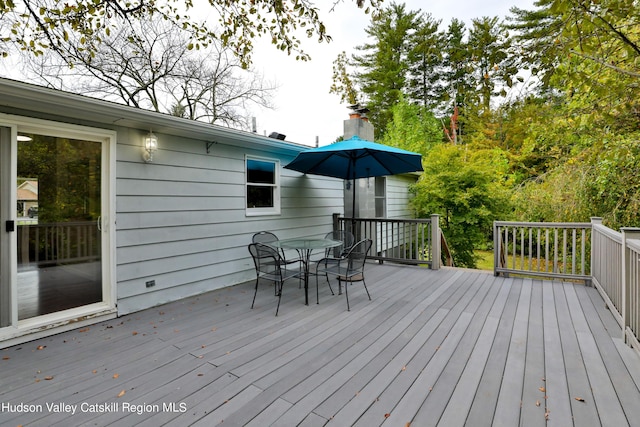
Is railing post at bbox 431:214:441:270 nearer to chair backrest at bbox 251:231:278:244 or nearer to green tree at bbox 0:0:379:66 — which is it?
chair backrest at bbox 251:231:278:244

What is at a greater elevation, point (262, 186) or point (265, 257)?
point (262, 186)

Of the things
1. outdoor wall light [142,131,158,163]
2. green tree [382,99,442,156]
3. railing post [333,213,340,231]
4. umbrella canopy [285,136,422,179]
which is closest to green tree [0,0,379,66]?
outdoor wall light [142,131,158,163]

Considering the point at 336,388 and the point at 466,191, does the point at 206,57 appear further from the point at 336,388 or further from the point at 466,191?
the point at 336,388

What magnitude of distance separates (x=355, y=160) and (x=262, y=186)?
5.62 ft

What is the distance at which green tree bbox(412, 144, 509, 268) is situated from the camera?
7734 mm

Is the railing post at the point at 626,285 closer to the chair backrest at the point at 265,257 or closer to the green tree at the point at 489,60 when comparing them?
the green tree at the point at 489,60

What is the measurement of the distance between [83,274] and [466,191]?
820cm

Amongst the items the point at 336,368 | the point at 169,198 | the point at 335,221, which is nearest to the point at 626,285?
the point at 336,368

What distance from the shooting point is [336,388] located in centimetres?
208

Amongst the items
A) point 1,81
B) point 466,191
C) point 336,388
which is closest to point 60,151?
point 1,81

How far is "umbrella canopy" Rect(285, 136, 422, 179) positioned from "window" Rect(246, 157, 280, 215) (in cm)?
51

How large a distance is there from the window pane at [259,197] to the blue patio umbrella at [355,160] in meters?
0.66

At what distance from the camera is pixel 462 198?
25.2ft

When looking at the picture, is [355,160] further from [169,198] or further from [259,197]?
[169,198]
